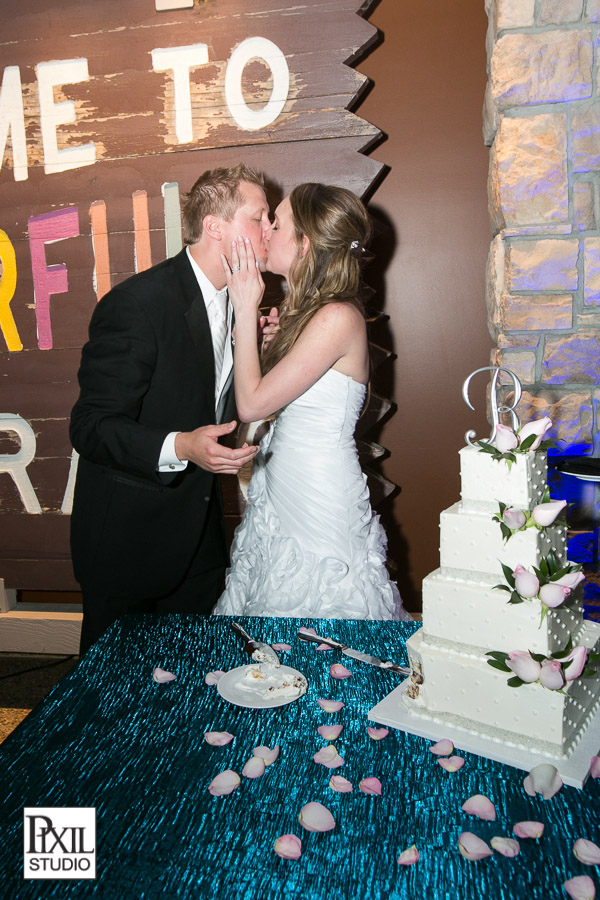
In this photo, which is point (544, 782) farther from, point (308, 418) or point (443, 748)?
point (308, 418)

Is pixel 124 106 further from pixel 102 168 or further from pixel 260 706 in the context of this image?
pixel 260 706

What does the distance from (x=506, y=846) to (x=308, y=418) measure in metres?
1.49

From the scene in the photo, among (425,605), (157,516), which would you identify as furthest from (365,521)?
(425,605)

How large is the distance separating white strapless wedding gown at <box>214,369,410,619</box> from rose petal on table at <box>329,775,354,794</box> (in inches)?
40.7

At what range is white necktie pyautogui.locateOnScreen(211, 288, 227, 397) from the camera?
89.0 inches

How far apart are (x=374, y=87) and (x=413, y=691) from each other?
2.47m

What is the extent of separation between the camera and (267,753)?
969mm

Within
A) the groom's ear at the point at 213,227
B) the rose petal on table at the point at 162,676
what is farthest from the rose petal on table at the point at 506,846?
the groom's ear at the point at 213,227

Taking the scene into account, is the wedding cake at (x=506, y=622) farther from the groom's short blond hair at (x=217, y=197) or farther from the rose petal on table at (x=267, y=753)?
the groom's short blond hair at (x=217, y=197)

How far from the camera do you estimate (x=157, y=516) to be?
2.04 m

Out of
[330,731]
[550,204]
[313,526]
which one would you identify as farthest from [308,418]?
[330,731]

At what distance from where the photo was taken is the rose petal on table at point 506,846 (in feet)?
2.59

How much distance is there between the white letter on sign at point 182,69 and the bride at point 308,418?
0.87 m

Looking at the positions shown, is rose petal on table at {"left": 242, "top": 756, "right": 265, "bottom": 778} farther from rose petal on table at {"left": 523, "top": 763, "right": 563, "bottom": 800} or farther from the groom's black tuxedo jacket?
the groom's black tuxedo jacket
